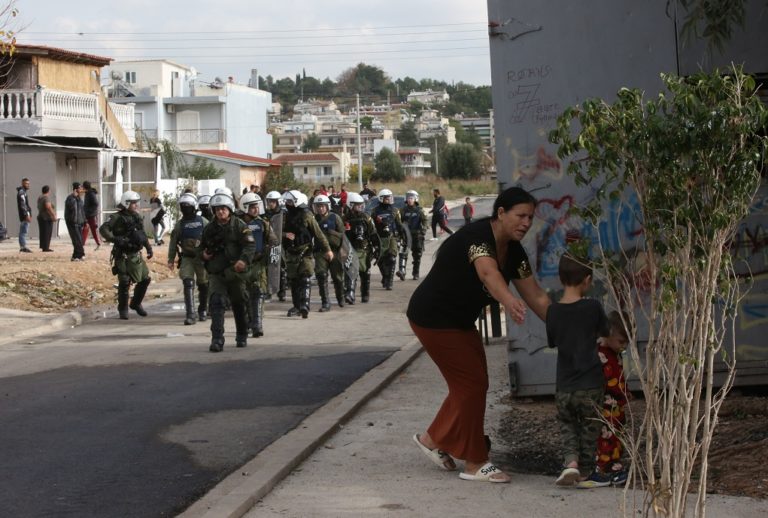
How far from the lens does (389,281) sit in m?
22.8

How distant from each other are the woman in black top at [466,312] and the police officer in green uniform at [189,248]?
31.2 feet

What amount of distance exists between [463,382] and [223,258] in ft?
22.3

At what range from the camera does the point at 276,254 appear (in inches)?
690

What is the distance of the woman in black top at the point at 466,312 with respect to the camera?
684cm

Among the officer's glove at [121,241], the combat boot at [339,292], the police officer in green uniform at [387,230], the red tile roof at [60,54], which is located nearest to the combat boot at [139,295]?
the officer's glove at [121,241]

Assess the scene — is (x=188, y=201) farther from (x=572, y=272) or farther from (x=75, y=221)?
(x=75, y=221)

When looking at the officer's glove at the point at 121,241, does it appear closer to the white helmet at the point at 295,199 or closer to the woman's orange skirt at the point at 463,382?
the white helmet at the point at 295,199

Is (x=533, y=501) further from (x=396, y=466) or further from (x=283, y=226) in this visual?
(x=283, y=226)

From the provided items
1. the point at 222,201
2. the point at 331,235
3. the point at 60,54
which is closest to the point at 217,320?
the point at 222,201

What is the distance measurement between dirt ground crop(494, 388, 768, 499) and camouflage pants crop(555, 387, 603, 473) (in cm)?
45

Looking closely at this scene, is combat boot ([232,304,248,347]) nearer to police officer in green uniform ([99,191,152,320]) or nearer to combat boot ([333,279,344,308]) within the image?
police officer in green uniform ([99,191,152,320])

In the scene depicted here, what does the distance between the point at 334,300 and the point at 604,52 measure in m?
12.5

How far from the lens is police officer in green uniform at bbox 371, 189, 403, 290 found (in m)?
21.9

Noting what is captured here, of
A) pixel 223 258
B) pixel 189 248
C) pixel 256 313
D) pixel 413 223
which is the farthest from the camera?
pixel 413 223
